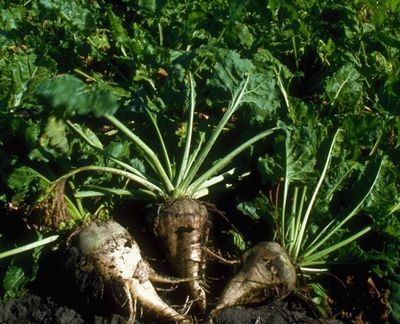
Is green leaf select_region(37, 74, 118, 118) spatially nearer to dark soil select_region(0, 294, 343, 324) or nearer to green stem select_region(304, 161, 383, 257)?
dark soil select_region(0, 294, 343, 324)

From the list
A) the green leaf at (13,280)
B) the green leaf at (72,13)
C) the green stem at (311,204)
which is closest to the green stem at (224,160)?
the green stem at (311,204)

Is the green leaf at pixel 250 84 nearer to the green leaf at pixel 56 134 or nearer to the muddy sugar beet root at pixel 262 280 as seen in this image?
the muddy sugar beet root at pixel 262 280

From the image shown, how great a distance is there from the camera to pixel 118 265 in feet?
10.8

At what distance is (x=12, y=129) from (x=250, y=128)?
4.89 ft

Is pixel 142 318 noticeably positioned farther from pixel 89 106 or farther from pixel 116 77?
pixel 116 77

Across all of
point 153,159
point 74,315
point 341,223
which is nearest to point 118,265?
point 74,315

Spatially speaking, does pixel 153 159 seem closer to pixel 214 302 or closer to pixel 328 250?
pixel 214 302

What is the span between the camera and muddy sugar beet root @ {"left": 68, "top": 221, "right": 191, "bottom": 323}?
3258 millimetres

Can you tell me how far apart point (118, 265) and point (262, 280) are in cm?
84

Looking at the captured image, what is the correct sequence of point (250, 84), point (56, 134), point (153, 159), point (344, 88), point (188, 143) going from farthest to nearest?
point (344, 88) < point (250, 84) < point (188, 143) < point (153, 159) < point (56, 134)

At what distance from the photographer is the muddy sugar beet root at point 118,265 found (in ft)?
10.7

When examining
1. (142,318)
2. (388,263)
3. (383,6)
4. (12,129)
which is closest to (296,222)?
(388,263)

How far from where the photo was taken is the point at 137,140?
345 centimetres

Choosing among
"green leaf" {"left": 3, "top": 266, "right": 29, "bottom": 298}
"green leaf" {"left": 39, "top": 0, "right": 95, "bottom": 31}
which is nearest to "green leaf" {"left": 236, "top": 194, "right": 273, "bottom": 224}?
"green leaf" {"left": 3, "top": 266, "right": 29, "bottom": 298}
